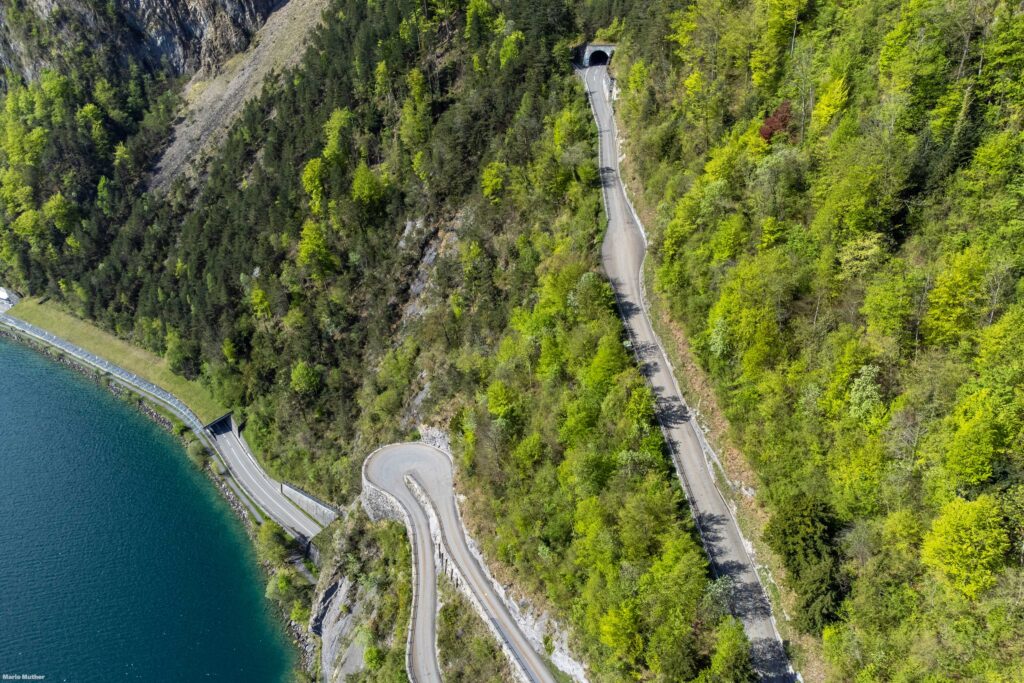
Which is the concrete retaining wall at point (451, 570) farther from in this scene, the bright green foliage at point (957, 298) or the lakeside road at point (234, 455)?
the bright green foliage at point (957, 298)

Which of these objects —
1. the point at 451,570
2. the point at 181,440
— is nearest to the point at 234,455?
the point at 181,440

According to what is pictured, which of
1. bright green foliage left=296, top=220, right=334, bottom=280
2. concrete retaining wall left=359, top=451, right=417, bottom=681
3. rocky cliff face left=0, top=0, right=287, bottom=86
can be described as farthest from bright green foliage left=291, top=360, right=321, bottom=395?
rocky cliff face left=0, top=0, right=287, bottom=86

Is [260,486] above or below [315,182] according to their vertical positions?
below

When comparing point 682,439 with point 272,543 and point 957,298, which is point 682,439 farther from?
point 272,543

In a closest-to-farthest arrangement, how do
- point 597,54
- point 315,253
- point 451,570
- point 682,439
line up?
point 682,439 < point 451,570 < point 597,54 < point 315,253

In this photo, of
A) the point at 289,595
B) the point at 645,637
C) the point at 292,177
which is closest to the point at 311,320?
the point at 292,177

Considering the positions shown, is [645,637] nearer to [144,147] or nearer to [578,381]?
[578,381]

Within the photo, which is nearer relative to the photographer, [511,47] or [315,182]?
[511,47]
